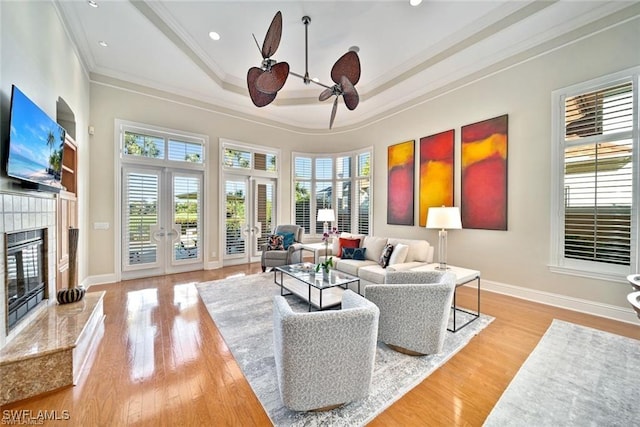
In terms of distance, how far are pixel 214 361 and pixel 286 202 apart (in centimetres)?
487

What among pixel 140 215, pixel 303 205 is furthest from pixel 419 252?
pixel 140 215

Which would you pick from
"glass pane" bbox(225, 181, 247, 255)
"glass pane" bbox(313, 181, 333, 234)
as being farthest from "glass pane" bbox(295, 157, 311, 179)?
"glass pane" bbox(225, 181, 247, 255)

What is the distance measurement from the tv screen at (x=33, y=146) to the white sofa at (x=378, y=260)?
12.5 ft

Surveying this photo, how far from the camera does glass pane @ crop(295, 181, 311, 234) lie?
7070 millimetres

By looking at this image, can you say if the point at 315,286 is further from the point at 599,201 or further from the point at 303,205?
the point at 303,205

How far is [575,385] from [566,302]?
202cm

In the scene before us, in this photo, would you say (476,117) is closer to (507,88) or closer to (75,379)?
(507,88)

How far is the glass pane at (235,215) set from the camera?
584 cm

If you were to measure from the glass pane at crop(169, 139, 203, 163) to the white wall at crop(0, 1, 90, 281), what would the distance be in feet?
4.36

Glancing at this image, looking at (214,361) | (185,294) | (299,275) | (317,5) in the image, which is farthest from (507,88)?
(185,294)

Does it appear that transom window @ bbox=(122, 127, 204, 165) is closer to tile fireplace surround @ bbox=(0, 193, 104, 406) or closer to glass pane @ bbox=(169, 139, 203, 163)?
glass pane @ bbox=(169, 139, 203, 163)

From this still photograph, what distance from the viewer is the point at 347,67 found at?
2902 millimetres

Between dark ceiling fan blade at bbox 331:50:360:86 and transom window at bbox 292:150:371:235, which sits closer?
dark ceiling fan blade at bbox 331:50:360:86

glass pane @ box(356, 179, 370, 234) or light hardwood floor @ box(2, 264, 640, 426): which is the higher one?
glass pane @ box(356, 179, 370, 234)
